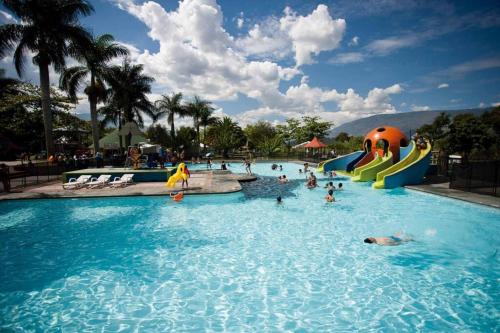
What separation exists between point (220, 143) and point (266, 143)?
8.40 m

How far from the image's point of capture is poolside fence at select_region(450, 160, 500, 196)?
15117 mm

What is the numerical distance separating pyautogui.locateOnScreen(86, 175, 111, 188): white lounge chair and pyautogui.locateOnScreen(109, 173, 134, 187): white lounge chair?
0.40m

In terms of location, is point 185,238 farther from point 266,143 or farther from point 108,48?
point 266,143

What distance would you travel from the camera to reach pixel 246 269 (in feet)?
25.0

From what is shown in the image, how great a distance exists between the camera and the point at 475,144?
4275cm

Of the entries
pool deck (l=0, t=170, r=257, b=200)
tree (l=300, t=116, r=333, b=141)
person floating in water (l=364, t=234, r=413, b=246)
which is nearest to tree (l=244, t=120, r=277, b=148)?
tree (l=300, t=116, r=333, b=141)

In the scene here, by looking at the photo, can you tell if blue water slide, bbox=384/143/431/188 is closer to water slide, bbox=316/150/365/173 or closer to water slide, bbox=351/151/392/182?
water slide, bbox=351/151/392/182

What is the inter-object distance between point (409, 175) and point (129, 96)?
111ft

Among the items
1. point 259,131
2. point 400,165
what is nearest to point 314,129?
point 259,131

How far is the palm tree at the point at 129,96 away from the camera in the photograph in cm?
3531

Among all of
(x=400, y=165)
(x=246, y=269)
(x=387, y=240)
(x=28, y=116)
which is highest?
(x=28, y=116)

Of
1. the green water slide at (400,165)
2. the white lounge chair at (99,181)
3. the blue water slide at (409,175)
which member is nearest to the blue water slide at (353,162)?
the green water slide at (400,165)

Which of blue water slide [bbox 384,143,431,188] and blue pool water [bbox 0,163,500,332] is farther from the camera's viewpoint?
blue water slide [bbox 384,143,431,188]

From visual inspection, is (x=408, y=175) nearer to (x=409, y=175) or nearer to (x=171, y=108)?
(x=409, y=175)
